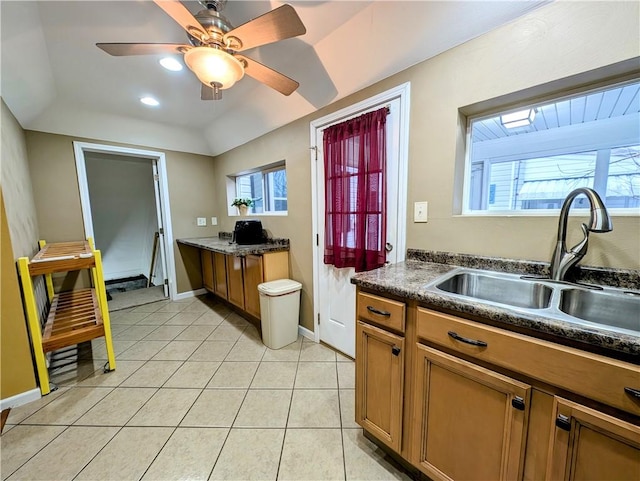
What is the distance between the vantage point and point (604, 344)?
624 mm

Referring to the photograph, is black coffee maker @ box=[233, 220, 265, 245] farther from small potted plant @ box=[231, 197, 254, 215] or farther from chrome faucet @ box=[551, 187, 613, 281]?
chrome faucet @ box=[551, 187, 613, 281]

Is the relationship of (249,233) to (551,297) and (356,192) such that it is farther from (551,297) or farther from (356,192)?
(551,297)

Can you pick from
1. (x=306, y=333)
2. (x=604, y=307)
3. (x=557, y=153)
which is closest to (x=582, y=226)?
(x=604, y=307)

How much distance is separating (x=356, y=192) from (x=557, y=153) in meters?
1.15

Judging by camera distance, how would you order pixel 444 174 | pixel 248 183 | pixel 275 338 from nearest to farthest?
pixel 444 174, pixel 275 338, pixel 248 183

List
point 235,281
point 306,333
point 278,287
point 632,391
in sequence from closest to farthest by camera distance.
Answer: point 632,391 < point 278,287 < point 306,333 < point 235,281

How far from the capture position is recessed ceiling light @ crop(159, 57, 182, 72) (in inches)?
73.6

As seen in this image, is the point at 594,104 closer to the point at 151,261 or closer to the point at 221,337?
the point at 221,337

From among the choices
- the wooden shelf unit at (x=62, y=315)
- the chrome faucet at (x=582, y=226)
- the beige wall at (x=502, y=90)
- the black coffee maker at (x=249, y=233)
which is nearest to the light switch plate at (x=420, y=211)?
the beige wall at (x=502, y=90)

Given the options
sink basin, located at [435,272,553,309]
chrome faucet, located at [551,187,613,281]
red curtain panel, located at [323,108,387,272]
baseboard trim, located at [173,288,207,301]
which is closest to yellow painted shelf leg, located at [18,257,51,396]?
baseboard trim, located at [173,288,207,301]

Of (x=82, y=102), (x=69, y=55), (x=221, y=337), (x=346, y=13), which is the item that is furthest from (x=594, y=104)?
(x=82, y=102)

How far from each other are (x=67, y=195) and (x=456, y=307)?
4.02 metres

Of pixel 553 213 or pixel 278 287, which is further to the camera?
pixel 278 287

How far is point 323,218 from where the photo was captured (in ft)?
7.17
